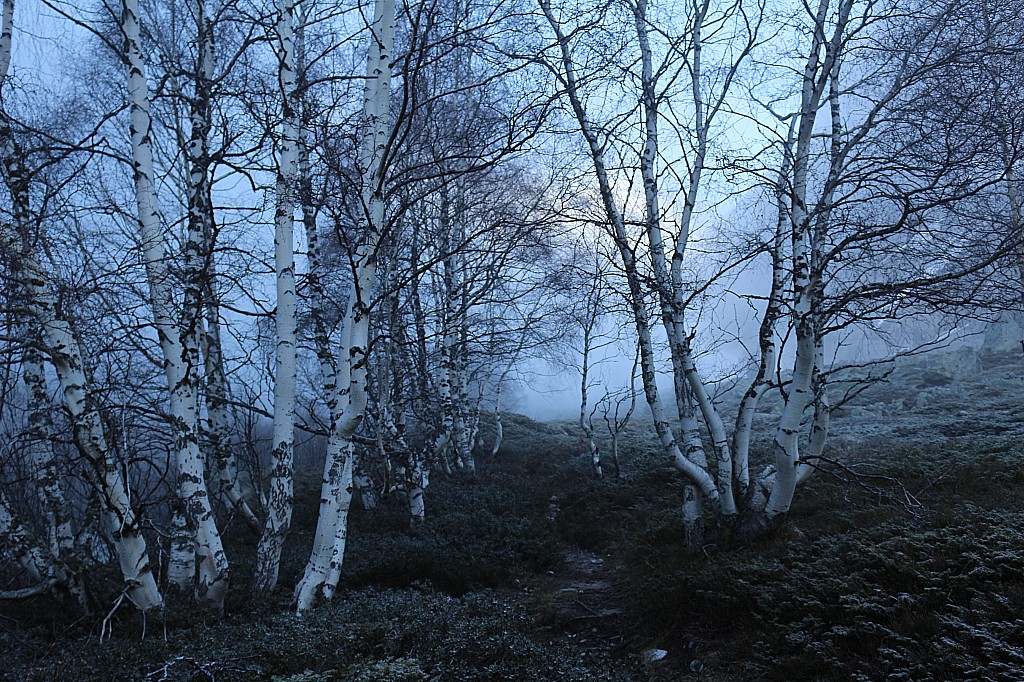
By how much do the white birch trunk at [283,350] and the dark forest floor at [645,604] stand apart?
65 centimetres

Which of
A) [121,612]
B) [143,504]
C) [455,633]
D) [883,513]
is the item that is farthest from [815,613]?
[121,612]

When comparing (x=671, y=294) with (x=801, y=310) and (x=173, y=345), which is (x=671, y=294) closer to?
(x=801, y=310)

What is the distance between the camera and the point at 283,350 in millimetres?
6348

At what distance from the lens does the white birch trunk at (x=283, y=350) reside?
6.27 m

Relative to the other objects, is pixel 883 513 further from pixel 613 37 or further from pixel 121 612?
pixel 121 612

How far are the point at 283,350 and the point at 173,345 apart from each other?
104 cm

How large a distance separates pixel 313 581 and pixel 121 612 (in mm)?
2127

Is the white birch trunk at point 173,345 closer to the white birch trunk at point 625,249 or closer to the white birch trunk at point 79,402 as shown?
the white birch trunk at point 79,402

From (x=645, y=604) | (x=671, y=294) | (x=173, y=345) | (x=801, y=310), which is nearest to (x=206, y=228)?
(x=173, y=345)

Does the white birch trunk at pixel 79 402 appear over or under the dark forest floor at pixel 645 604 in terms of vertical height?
over

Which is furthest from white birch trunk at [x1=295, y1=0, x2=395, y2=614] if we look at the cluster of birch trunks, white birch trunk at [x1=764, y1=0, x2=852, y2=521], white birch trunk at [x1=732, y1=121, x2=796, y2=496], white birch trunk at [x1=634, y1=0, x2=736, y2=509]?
white birch trunk at [x1=732, y1=121, x2=796, y2=496]

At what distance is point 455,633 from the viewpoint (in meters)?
5.30

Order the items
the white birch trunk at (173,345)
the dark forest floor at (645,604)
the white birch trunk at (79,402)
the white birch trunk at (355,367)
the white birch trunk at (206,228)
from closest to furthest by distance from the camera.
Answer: the dark forest floor at (645,604) < the white birch trunk at (79,402) < the white birch trunk at (173,345) < the white birch trunk at (355,367) < the white birch trunk at (206,228)

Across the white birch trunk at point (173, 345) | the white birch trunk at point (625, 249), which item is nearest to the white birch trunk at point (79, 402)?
the white birch trunk at point (173, 345)
